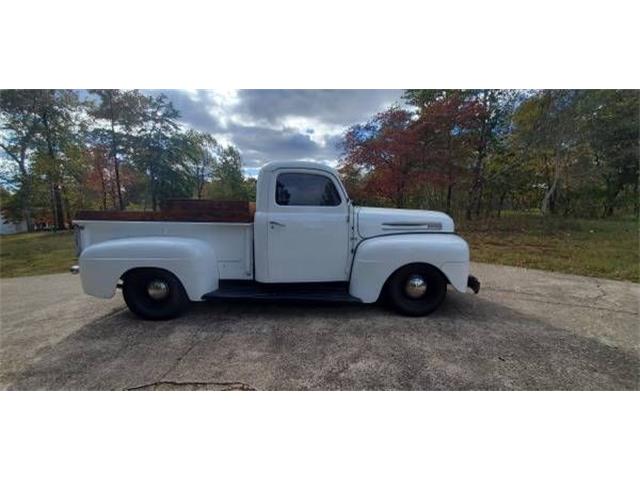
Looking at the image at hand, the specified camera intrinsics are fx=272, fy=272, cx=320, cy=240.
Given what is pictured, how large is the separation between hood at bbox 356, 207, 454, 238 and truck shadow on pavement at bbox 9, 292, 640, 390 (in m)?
1.00

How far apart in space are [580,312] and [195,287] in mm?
4721

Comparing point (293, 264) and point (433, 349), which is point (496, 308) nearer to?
point (433, 349)

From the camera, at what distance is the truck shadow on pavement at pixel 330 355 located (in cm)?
220

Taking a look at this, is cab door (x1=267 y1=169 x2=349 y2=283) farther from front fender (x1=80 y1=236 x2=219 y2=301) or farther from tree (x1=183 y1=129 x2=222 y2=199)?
tree (x1=183 y1=129 x2=222 y2=199)

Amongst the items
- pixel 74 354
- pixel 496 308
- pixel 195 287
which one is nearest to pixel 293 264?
pixel 195 287

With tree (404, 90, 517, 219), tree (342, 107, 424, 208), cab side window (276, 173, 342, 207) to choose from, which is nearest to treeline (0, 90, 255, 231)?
tree (342, 107, 424, 208)

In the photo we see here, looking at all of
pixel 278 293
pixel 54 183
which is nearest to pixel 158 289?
pixel 278 293

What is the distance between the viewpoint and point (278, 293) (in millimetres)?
3270

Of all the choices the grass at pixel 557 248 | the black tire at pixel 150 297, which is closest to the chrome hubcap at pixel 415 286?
the black tire at pixel 150 297

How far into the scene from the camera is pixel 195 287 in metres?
3.07

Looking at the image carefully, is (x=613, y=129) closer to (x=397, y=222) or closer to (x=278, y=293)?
(x=397, y=222)

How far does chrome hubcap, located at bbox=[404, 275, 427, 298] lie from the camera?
3178 millimetres

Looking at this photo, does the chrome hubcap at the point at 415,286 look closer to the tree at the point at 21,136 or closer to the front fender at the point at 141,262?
the front fender at the point at 141,262

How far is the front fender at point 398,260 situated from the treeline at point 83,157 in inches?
475
